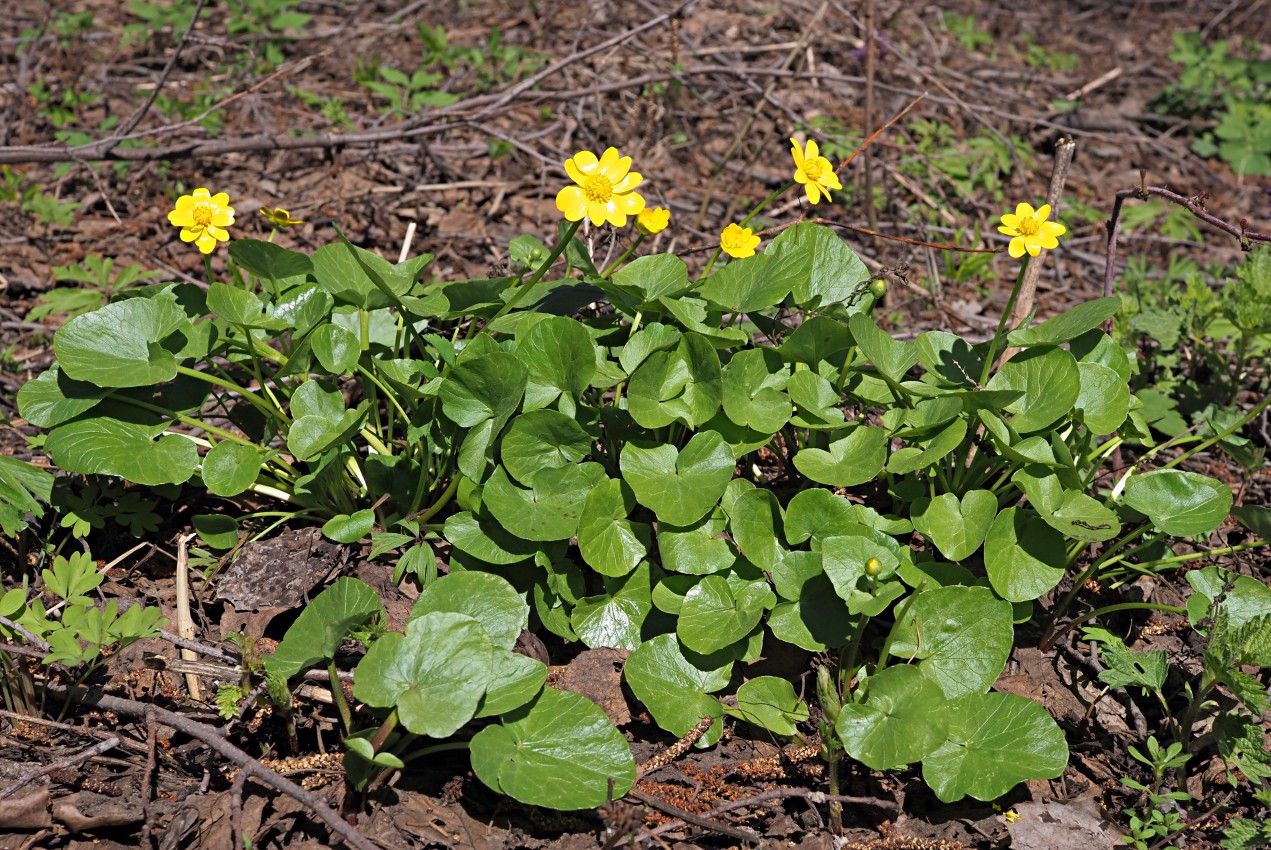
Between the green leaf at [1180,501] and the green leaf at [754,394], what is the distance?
0.80m

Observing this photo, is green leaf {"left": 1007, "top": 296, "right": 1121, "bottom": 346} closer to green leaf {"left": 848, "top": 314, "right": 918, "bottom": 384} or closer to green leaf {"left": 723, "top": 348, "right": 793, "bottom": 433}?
green leaf {"left": 848, "top": 314, "right": 918, "bottom": 384}

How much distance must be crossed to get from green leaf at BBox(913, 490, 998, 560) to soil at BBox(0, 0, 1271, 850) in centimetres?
40

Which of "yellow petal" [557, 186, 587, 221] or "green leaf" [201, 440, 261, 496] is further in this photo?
"green leaf" [201, 440, 261, 496]

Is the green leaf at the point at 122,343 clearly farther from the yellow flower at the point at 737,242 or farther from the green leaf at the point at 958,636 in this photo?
the green leaf at the point at 958,636

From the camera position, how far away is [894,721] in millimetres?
1824

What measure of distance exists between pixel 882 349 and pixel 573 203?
28.7 inches

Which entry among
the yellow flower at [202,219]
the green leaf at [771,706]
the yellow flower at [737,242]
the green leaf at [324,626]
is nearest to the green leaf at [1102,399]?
the yellow flower at [737,242]

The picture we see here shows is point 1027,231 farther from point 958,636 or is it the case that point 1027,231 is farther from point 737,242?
point 958,636

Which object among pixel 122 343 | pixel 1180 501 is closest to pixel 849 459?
pixel 1180 501

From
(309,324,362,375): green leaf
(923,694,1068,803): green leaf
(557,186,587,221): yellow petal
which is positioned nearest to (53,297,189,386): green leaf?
(309,324,362,375): green leaf

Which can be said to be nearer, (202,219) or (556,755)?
(556,755)

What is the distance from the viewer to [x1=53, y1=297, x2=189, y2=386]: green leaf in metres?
2.05

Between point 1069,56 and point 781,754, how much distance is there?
488 cm

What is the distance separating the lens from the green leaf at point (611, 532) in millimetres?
2027
